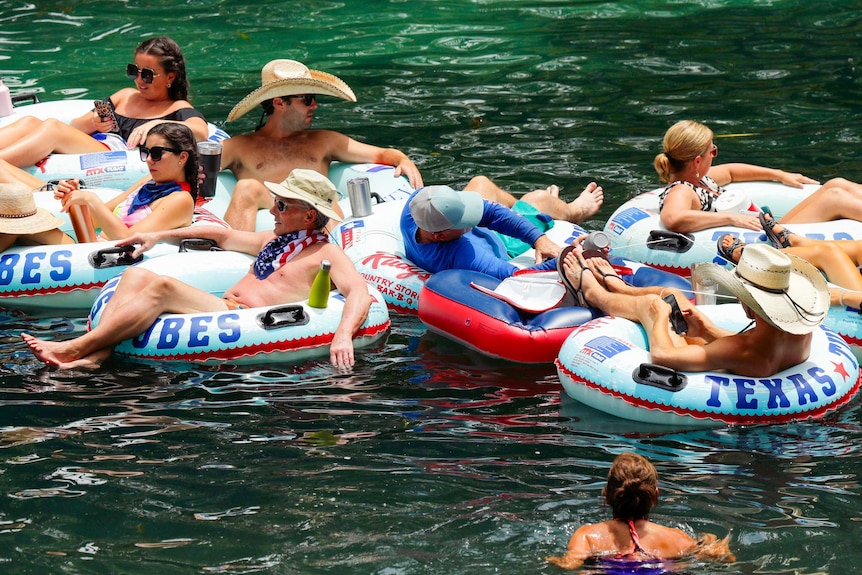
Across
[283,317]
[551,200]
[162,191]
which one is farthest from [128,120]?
[283,317]

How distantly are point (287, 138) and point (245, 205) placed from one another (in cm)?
77

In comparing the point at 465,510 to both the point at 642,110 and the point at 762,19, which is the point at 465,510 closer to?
the point at 642,110

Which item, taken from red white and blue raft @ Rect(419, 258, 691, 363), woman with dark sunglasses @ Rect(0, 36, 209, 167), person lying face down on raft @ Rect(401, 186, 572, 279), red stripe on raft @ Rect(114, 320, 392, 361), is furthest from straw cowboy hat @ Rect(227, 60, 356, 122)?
red stripe on raft @ Rect(114, 320, 392, 361)

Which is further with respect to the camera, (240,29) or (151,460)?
(240,29)

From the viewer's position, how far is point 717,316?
6.55 m

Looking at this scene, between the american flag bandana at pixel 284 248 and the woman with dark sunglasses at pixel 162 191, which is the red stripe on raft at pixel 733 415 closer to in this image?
the american flag bandana at pixel 284 248

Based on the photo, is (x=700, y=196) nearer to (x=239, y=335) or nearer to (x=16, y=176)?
(x=239, y=335)

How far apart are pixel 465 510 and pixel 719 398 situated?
1536mm

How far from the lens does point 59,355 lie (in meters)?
6.58

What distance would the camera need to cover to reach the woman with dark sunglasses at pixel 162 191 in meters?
7.59

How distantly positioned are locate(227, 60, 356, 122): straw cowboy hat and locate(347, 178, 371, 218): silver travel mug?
774 mm

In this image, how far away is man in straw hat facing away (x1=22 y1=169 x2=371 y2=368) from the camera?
659 centimetres

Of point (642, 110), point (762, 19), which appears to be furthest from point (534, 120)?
point (762, 19)

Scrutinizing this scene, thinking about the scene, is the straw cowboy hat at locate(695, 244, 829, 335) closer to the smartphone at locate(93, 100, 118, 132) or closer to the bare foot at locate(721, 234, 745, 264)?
the bare foot at locate(721, 234, 745, 264)
